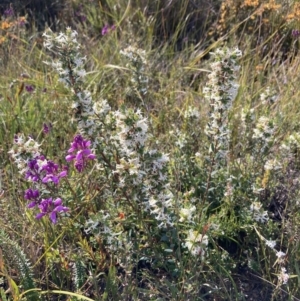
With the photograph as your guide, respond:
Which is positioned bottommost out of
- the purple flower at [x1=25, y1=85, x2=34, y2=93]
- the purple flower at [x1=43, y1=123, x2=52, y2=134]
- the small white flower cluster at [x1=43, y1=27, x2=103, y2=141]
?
the purple flower at [x1=25, y1=85, x2=34, y2=93]

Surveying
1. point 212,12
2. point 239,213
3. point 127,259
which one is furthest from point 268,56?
point 127,259

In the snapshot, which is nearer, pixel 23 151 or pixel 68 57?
pixel 23 151

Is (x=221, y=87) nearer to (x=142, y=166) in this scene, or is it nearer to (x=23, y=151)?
(x=142, y=166)

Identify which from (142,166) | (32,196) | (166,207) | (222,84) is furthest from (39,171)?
(222,84)

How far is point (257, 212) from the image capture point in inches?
77.1

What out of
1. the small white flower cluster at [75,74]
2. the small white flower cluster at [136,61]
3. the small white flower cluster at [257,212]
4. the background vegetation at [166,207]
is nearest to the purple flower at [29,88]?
the background vegetation at [166,207]

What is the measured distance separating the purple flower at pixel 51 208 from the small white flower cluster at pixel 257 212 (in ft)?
2.47

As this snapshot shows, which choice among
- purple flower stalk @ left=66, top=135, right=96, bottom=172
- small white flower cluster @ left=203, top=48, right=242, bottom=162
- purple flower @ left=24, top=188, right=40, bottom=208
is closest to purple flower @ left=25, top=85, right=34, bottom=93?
purple flower stalk @ left=66, top=135, right=96, bottom=172

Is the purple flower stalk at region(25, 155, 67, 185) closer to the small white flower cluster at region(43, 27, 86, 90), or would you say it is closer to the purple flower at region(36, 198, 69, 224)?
the purple flower at region(36, 198, 69, 224)

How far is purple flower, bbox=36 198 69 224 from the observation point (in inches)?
65.4

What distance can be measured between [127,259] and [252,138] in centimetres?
82

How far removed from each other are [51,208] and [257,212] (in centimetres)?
81

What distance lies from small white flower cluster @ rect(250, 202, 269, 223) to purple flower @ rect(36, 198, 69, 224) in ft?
2.47

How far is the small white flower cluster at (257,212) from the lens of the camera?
1947mm
